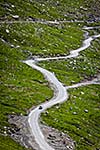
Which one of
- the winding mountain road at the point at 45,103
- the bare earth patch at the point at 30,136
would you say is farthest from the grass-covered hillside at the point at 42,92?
the winding mountain road at the point at 45,103

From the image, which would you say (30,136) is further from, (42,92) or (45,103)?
(42,92)

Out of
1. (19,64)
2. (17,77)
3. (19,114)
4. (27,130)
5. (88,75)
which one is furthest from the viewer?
(88,75)

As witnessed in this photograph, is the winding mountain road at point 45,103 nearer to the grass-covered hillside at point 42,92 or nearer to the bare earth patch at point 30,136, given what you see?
the bare earth patch at point 30,136

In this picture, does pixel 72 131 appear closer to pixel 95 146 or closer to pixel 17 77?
pixel 95 146

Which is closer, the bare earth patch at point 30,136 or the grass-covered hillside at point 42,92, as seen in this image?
the bare earth patch at point 30,136

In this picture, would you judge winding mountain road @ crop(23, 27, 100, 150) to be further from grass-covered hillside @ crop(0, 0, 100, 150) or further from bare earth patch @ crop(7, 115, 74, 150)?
grass-covered hillside @ crop(0, 0, 100, 150)

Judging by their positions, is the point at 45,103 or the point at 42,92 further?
the point at 42,92

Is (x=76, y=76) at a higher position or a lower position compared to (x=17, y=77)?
lower

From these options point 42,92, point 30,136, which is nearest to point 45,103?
point 42,92

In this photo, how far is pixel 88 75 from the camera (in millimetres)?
186000

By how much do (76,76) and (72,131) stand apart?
57.5m

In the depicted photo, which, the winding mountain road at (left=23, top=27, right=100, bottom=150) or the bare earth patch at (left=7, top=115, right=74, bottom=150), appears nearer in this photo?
the bare earth patch at (left=7, top=115, right=74, bottom=150)

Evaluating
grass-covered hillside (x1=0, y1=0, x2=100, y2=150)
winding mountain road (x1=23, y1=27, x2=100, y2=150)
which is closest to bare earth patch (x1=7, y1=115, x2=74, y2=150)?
winding mountain road (x1=23, y1=27, x2=100, y2=150)

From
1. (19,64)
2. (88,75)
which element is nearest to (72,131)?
(19,64)
